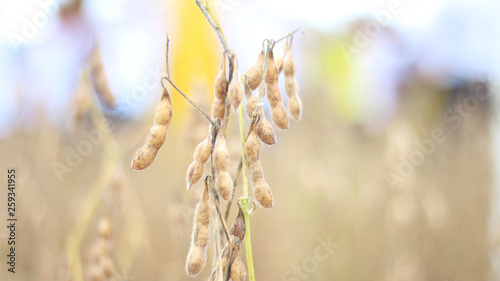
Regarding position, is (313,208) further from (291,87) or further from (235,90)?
(235,90)

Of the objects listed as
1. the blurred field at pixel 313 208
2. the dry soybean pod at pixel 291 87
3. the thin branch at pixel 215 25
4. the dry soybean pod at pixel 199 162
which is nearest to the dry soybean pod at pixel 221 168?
the dry soybean pod at pixel 199 162

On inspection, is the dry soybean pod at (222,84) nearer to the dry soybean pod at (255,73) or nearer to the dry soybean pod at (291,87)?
the dry soybean pod at (255,73)

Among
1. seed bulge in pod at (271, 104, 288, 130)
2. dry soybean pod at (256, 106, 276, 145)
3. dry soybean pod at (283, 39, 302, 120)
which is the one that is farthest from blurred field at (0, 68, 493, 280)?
dry soybean pod at (256, 106, 276, 145)

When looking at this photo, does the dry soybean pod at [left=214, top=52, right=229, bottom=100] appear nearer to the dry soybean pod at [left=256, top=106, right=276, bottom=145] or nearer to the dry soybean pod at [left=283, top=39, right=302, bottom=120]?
the dry soybean pod at [left=256, top=106, right=276, bottom=145]

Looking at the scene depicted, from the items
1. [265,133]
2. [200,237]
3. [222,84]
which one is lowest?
[200,237]

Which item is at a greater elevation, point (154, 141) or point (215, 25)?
point (215, 25)

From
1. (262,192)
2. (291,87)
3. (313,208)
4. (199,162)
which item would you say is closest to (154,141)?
(199,162)

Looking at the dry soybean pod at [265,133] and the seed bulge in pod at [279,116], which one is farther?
the seed bulge in pod at [279,116]
